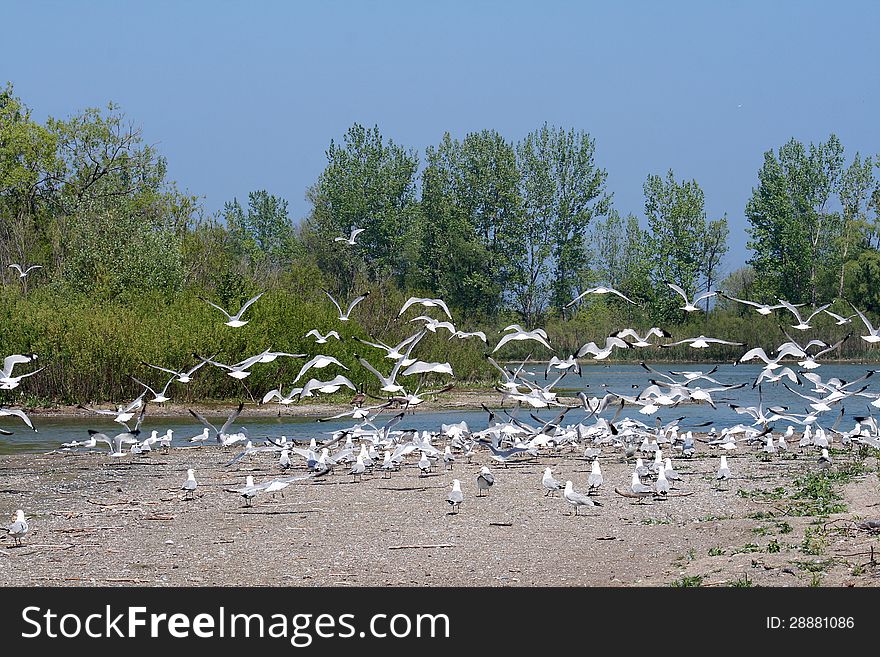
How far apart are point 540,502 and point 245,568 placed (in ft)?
19.1

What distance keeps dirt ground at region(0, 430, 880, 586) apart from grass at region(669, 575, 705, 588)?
24 mm

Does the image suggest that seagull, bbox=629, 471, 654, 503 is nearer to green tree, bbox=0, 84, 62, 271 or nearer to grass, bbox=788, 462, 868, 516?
grass, bbox=788, 462, 868, 516

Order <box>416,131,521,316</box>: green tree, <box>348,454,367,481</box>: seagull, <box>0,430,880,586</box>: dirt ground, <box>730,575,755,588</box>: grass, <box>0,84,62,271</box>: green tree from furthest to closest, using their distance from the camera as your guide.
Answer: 1. <box>416,131,521,316</box>: green tree
2. <box>0,84,62,271</box>: green tree
3. <box>348,454,367,481</box>: seagull
4. <box>0,430,880,586</box>: dirt ground
5. <box>730,575,755,588</box>: grass

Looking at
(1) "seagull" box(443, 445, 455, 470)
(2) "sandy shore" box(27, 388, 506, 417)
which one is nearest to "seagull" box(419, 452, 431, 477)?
(1) "seagull" box(443, 445, 455, 470)

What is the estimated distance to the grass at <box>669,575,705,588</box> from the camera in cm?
1013

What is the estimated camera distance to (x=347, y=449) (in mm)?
20672

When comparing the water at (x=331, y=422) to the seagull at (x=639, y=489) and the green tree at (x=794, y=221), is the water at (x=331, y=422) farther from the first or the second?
the green tree at (x=794, y=221)

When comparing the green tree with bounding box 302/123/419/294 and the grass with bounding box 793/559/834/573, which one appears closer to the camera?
the grass with bounding box 793/559/834/573

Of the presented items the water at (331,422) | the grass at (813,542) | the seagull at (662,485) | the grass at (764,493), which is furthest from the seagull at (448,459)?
the grass at (813,542)

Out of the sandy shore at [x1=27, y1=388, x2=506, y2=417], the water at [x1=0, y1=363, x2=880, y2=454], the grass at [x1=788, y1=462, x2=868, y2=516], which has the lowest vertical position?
the grass at [x1=788, y1=462, x2=868, y2=516]

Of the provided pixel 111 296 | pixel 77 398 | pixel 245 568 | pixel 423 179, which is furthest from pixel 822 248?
pixel 245 568

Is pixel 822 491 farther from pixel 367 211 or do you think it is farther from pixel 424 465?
pixel 367 211

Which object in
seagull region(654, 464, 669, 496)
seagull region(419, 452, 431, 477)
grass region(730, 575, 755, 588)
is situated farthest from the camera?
seagull region(419, 452, 431, 477)

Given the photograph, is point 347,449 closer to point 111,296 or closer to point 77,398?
point 77,398
